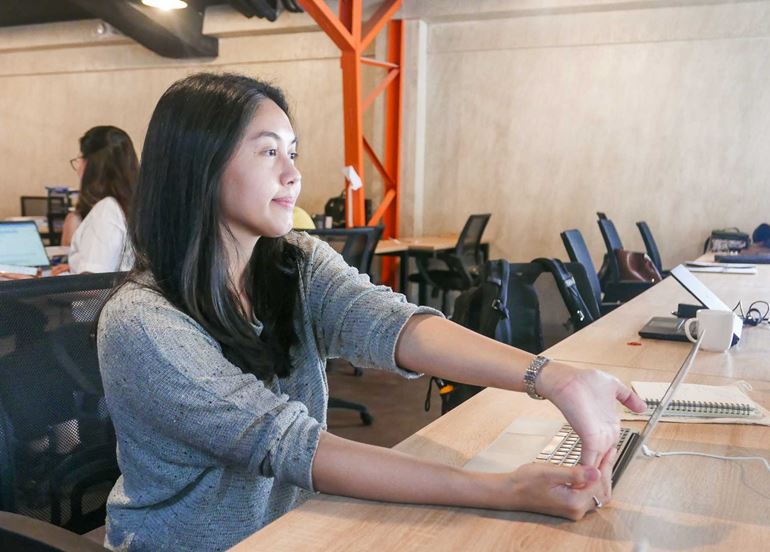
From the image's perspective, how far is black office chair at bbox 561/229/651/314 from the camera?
4.26 meters

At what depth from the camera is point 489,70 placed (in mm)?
7387

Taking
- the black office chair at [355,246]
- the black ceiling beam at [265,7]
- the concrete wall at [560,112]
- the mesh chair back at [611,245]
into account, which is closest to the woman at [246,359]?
the black office chair at [355,246]

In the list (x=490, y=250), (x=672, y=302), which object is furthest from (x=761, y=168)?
(x=672, y=302)

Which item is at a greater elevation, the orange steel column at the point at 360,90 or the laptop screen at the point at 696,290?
the orange steel column at the point at 360,90

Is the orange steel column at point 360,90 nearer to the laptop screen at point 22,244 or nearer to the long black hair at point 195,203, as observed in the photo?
the laptop screen at point 22,244

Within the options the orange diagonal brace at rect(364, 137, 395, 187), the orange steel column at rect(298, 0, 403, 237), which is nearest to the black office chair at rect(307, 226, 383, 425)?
the orange steel column at rect(298, 0, 403, 237)

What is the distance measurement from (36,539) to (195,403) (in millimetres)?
249

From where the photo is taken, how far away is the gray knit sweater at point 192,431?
3.22ft

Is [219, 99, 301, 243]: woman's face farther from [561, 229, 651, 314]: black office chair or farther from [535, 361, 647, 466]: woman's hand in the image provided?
[561, 229, 651, 314]: black office chair

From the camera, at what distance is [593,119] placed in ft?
23.1

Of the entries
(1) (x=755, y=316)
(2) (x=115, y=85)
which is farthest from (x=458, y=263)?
(2) (x=115, y=85)

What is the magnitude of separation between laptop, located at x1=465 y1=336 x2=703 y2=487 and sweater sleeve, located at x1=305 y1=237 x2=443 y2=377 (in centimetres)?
19

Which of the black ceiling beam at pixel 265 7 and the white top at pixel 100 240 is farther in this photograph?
the black ceiling beam at pixel 265 7

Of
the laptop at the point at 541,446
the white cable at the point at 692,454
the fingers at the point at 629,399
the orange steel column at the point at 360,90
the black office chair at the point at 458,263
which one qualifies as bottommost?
the black office chair at the point at 458,263
